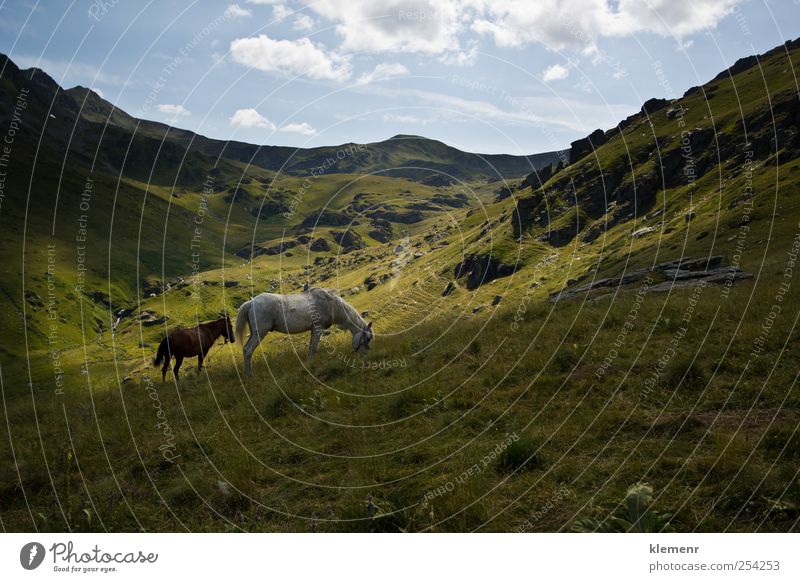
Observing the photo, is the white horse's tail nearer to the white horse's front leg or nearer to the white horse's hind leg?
the white horse's hind leg

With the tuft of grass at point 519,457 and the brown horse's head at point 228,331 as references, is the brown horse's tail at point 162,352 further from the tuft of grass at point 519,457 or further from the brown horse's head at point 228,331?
the tuft of grass at point 519,457

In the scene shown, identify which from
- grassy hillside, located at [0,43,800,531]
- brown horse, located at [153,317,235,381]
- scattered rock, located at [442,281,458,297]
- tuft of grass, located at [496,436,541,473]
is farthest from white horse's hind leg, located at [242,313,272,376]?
scattered rock, located at [442,281,458,297]

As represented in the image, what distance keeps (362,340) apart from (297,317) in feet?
9.23

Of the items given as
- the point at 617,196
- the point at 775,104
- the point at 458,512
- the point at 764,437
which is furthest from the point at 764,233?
the point at 617,196

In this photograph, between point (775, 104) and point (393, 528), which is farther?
point (775, 104)

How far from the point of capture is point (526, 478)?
8.05 meters

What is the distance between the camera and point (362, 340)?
19234 mm

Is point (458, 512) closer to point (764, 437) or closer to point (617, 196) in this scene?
point (764, 437)

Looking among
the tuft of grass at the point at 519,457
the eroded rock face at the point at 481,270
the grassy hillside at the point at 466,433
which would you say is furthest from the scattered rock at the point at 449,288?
the tuft of grass at the point at 519,457

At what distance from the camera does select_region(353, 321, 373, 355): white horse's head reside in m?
19.1

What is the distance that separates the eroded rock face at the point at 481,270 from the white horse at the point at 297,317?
152596 millimetres

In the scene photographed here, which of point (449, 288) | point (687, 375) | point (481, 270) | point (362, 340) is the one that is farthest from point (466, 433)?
point (449, 288)

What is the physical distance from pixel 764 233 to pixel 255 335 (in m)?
61.9

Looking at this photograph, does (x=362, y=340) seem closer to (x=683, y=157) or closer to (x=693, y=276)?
(x=693, y=276)
